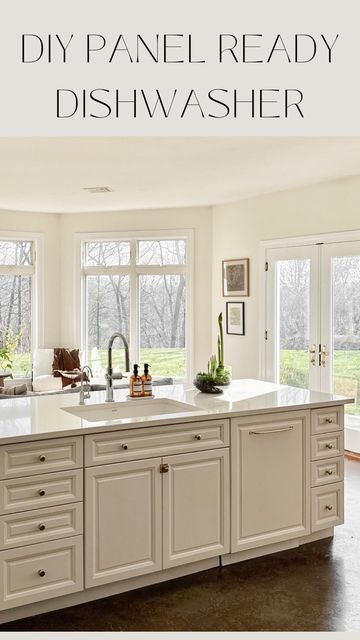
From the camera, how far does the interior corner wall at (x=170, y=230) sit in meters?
7.84

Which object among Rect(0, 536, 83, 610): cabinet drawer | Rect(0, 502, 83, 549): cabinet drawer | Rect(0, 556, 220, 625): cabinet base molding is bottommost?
Rect(0, 556, 220, 625): cabinet base molding

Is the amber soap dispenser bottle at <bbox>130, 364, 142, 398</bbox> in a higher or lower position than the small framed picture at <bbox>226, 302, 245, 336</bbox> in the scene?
lower

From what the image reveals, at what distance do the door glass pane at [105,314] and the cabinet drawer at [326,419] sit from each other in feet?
16.0

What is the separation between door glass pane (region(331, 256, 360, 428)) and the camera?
594 centimetres

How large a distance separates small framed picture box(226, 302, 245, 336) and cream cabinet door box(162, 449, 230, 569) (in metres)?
4.18

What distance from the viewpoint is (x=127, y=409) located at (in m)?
3.41

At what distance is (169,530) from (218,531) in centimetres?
30

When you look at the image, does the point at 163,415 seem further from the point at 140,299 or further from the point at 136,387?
the point at 140,299

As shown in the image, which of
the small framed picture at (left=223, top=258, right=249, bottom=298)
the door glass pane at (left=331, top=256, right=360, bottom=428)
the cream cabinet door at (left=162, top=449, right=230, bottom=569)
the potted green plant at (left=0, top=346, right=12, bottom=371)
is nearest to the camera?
the cream cabinet door at (left=162, top=449, right=230, bottom=569)

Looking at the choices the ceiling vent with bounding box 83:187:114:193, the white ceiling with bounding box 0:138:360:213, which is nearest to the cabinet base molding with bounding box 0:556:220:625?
the white ceiling with bounding box 0:138:360:213

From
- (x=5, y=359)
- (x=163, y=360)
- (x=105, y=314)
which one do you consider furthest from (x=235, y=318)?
(x=5, y=359)

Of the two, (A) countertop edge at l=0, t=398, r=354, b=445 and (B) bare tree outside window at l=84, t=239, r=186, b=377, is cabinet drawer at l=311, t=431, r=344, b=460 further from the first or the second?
(B) bare tree outside window at l=84, t=239, r=186, b=377

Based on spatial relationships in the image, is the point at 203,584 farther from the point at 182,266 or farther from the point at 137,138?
the point at 182,266

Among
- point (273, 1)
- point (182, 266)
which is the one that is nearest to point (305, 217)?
point (182, 266)
